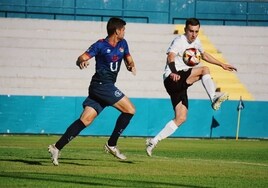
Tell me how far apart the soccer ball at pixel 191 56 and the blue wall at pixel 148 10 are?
21130 mm

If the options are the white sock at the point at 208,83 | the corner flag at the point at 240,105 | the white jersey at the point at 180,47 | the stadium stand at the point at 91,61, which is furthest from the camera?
the stadium stand at the point at 91,61

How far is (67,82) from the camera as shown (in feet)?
109

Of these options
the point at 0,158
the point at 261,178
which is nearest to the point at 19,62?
the point at 0,158

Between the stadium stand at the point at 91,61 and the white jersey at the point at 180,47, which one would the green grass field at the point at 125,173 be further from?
the stadium stand at the point at 91,61

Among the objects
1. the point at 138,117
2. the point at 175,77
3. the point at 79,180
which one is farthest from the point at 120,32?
the point at 138,117

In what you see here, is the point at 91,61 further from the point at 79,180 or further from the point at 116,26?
the point at 79,180

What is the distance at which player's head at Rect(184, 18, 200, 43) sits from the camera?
47.1 feet

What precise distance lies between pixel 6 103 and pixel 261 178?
20.5 meters

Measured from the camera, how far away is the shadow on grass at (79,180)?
33.2 feet

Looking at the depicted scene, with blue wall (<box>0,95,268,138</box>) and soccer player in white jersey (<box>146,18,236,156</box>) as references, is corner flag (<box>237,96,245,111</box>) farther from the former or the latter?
soccer player in white jersey (<box>146,18,236,156</box>)

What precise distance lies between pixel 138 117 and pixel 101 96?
18.7 meters

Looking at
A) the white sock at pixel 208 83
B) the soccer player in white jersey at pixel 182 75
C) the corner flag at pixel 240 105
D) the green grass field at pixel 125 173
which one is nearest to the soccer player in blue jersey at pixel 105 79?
the green grass field at pixel 125 173

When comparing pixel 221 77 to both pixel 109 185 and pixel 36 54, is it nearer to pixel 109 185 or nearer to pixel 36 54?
pixel 36 54

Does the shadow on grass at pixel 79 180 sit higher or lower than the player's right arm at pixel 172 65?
lower
